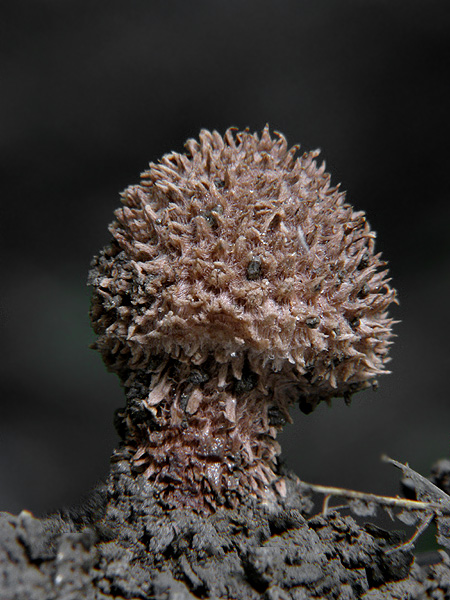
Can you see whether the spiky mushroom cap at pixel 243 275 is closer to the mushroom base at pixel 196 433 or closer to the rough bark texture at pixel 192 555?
the mushroom base at pixel 196 433

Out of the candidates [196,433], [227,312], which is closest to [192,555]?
[196,433]

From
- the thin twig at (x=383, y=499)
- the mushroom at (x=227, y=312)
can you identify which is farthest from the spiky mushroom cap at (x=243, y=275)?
the thin twig at (x=383, y=499)

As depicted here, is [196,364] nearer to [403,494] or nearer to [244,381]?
[244,381]

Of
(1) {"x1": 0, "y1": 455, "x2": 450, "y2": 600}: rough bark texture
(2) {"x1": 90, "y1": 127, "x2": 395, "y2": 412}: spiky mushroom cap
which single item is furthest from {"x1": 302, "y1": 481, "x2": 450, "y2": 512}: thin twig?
(2) {"x1": 90, "y1": 127, "x2": 395, "y2": 412}: spiky mushroom cap

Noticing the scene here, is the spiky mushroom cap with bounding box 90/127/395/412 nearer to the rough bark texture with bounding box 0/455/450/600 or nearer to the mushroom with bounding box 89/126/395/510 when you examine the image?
the mushroom with bounding box 89/126/395/510

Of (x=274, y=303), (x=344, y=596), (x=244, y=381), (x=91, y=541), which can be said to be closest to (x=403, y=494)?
(x=344, y=596)

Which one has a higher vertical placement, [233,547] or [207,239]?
[207,239]

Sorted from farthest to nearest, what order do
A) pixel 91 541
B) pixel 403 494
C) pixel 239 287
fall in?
pixel 403 494 < pixel 239 287 < pixel 91 541
